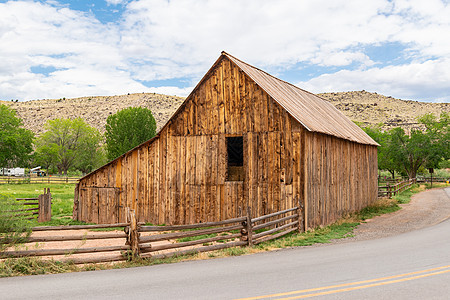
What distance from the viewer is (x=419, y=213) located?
22.4 meters

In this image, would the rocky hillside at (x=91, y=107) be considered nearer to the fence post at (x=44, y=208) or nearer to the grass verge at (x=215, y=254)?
the fence post at (x=44, y=208)

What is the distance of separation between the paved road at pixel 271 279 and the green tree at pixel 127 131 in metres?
38.2

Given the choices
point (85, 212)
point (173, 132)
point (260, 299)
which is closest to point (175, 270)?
point (260, 299)

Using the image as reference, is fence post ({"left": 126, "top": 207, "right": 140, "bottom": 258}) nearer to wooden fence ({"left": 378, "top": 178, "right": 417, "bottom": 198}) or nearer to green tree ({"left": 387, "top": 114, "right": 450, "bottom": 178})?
wooden fence ({"left": 378, "top": 178, "right": 417, "bottom": 198})

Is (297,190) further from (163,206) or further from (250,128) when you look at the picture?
(163,206)

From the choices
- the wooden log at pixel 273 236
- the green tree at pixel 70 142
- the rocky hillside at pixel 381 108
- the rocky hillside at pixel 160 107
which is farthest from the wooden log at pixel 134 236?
the rocky hillside at pixel 160 107

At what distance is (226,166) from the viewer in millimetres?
17328

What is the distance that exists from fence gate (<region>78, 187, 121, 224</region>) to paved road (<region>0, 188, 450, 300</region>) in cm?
997

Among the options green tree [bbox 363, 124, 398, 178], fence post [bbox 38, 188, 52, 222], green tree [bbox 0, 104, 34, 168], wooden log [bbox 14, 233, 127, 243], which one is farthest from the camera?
green tree [bbox 0, 104, 34, 168]

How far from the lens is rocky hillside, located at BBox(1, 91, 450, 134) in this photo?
9038 centimetres

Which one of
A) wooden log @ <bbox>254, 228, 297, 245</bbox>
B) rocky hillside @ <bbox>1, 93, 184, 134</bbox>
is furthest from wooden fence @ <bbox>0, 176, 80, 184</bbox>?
rocky hillside @ <bbox>1, 93, 184, 134</bbox>

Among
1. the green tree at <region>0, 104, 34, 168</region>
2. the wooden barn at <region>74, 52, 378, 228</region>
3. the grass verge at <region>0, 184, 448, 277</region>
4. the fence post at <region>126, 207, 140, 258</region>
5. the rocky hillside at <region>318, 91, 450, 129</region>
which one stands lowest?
the grass verge at <region>0, 184, 448, 277</region>

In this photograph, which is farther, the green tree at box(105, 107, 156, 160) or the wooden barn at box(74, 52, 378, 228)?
the green tree at box(105, 107, 156, 160)

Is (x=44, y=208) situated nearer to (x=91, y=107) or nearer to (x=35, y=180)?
(x=35, y=180)
